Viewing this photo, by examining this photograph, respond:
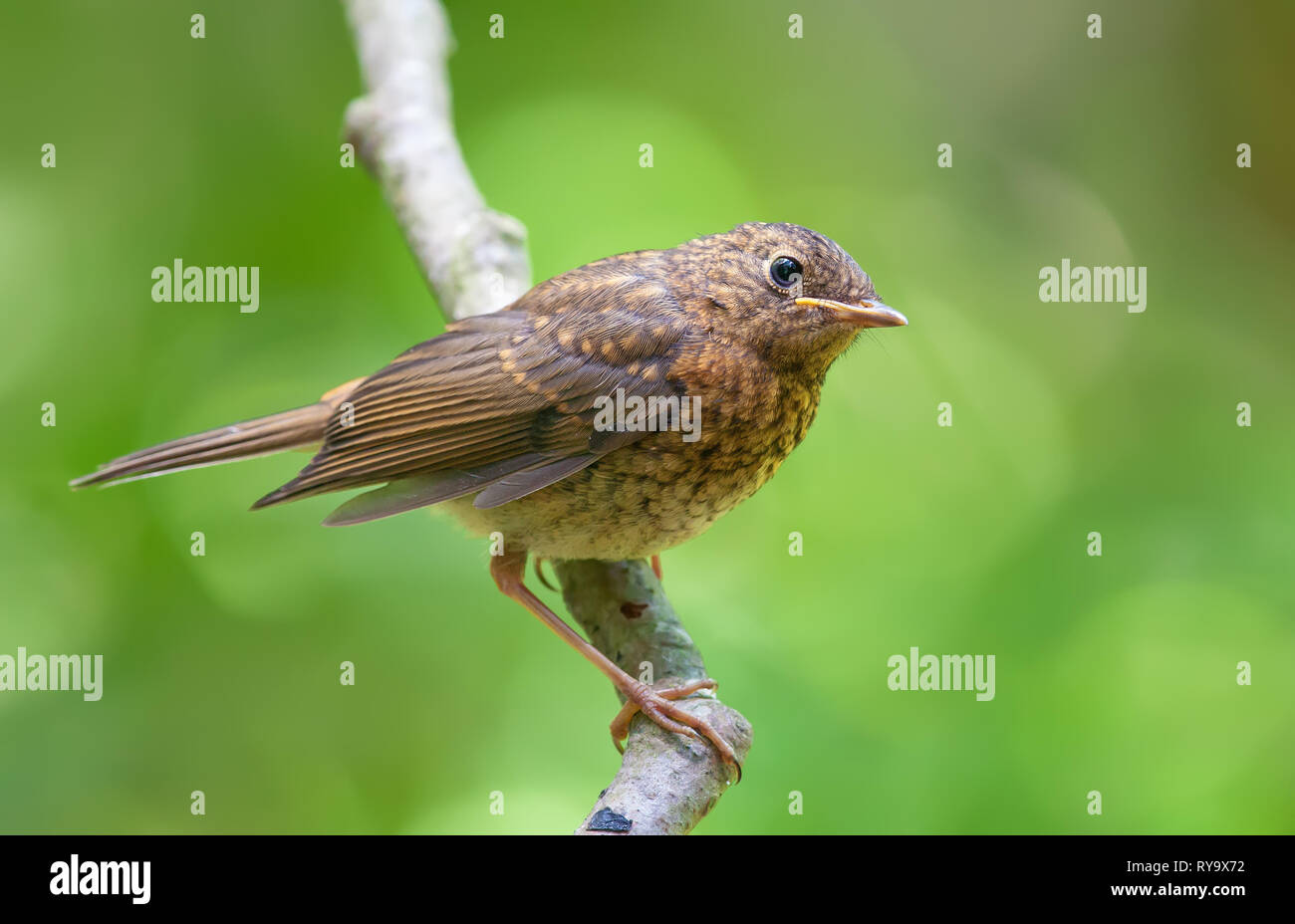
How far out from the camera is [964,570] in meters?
4.25

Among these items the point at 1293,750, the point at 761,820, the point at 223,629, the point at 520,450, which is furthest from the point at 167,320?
the point at 1293,750

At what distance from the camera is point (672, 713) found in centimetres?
288

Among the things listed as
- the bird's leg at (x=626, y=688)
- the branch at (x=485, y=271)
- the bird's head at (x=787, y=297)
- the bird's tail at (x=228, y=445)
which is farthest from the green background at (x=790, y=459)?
the bird's head at (x=787, y=297)

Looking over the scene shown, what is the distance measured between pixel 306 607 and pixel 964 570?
8.33 feet

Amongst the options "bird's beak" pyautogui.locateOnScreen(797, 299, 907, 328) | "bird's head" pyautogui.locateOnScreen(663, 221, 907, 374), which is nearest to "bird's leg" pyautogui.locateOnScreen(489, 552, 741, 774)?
"bird's head" pyautogui.locateOnScreen(663, 221, 907, 374)

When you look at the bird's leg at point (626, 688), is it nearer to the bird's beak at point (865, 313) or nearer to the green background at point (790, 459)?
the green background at point (790, 459)

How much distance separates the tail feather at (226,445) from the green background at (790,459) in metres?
0.72

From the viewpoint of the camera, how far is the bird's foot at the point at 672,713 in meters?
2.80

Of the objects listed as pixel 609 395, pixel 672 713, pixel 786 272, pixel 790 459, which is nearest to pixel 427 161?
pixel 609 395

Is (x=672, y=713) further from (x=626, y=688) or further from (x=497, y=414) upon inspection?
(x=497, y=414)

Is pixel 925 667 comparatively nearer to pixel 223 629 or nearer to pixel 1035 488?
pixel 1035 488

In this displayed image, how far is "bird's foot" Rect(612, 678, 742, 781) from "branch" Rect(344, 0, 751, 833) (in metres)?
0.02

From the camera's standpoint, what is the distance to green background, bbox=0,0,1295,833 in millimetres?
3992

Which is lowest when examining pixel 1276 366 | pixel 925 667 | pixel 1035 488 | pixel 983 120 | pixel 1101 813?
pixel 1101 813
